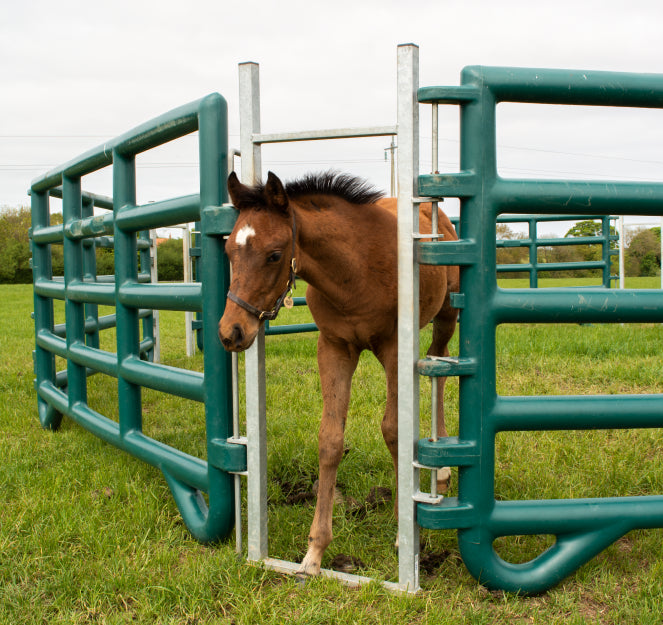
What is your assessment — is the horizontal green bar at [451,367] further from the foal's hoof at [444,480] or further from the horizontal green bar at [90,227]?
the horizontal green bar at [90,227]

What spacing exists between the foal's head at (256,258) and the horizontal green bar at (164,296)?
54cm

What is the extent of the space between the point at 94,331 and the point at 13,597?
3.47 metres

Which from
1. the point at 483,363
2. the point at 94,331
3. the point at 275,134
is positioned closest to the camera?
the point at 483,363

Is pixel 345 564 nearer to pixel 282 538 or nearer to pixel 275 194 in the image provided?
pixel 282 538

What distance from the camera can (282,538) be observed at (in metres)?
2.78

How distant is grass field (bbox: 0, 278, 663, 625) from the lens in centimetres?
219

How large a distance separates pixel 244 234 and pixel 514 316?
108cm

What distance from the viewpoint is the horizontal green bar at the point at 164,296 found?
9.11 feet

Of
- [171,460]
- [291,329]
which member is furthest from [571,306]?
[291,329]

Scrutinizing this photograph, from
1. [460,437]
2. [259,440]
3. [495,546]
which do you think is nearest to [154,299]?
[259,440]

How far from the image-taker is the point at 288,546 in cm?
273

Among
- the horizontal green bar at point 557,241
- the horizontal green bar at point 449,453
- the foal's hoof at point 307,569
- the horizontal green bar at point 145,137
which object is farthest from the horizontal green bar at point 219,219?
the horizontal green bar at point 557,241

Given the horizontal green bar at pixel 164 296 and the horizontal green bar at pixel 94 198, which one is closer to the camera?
the horizontal green bar at pixel 164 296

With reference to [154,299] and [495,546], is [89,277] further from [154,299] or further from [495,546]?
[495,546]
